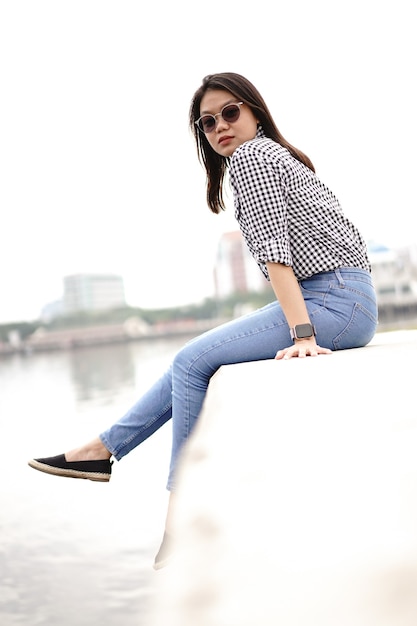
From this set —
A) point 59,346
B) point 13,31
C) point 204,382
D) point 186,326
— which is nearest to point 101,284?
point 59,346

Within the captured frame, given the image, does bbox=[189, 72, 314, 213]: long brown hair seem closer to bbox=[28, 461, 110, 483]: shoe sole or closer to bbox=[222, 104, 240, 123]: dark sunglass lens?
bbox=[222, 104, 240, 123]: dark sunglass lens

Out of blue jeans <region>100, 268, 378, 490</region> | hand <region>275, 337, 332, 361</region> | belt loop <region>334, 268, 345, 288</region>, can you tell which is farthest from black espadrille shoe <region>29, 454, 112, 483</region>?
belt loop <region>334, 268, 345, 288</region>

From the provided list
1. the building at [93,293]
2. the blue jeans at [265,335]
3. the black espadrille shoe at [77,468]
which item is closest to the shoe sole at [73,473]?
the black espadrille shoe at [77,468]

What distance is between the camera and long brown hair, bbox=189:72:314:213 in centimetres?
160

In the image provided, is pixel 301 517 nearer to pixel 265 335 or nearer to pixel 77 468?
pixel 265 335

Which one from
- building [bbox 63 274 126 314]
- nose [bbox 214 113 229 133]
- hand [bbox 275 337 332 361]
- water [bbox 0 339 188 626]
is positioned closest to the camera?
hand [bbox 275 337 332 361]

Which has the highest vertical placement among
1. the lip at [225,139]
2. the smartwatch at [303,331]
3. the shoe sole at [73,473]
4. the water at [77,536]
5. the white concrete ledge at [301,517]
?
the lip at [225,139]

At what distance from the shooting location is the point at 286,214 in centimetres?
147

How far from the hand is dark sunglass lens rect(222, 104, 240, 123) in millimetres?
523

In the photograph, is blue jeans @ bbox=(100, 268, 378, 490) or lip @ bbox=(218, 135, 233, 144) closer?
blue jeans @ bbox=(100, 268, 378, 490)

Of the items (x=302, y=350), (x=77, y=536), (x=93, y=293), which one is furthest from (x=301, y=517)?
(x=93, y=293)

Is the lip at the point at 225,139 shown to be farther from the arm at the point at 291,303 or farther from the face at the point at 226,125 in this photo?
the arm at the point at 291,303

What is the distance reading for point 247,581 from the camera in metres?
0.43

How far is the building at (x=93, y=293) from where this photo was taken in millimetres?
37375
